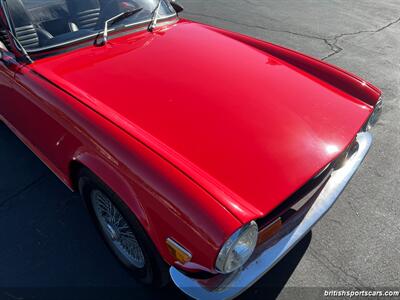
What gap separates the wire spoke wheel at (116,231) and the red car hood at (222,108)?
0.58 meters

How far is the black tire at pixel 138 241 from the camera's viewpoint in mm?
1854

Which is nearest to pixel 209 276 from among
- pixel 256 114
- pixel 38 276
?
pixel 256 114

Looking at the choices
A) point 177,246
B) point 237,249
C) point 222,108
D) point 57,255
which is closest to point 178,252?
point 177,246

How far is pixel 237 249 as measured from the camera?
5.21 feet

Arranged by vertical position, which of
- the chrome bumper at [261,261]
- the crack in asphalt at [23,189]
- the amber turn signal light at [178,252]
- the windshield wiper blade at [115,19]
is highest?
the windshield wiper blade at [115,19]

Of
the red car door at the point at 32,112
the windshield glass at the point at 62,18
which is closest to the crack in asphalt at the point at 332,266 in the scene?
the red car door at the point at 32,112

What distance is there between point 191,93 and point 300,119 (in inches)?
27.5

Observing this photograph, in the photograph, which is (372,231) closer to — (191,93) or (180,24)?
(191,93)

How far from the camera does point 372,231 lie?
2.67m

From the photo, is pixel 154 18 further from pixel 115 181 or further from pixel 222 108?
pixel 115 181

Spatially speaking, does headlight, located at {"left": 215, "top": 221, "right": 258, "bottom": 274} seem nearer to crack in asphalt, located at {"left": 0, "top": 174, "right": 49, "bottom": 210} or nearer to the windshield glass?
the windshield glass

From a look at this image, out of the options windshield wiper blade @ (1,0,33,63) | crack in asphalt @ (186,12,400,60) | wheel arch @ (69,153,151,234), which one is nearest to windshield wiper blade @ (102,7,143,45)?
windshield wiper blade @ (1,0,33,63)

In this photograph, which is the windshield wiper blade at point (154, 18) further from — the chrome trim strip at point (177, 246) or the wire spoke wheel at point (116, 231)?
the chrome trim strip at point (177, 246)

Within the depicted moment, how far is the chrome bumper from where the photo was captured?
1.67 m
